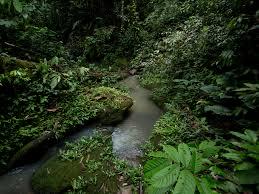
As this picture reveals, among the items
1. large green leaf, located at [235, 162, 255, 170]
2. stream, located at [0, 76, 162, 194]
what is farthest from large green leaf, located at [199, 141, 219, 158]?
stream, located at [0, 76, 162, 194]

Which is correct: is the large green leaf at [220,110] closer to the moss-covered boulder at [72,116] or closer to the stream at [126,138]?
the stream at [126,138]

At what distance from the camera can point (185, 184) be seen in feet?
5.70

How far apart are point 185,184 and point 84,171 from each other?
11.3 feet

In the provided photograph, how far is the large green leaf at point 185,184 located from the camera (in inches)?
67.0

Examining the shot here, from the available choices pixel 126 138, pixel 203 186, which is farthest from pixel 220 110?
pixel 203 186

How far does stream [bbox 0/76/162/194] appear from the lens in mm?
5062

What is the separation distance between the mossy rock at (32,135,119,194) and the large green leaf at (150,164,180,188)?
283 centimetres

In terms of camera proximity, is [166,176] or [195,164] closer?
[166,176]

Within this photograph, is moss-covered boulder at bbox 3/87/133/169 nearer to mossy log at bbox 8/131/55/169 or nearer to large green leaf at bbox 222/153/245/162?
mossy log at bbox 8/131/55/169

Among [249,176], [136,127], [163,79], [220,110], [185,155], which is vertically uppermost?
[185,155]

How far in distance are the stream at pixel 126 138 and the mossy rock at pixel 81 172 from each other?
250 mm

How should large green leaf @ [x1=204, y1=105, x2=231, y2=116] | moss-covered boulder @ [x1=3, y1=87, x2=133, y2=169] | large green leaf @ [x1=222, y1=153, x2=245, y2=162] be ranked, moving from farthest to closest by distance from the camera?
moss-covered boulder @ [x1=3, y1=87, x2=133, y2=169]
large green leaf @ [x1=204, y1=105, x2=231, y2=116]
large green leaf @ [x1=222, y1=153, x2=245, y2=162]

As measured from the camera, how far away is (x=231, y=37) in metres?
6.07

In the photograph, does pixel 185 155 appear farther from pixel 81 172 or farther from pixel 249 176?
pixel 81 172
